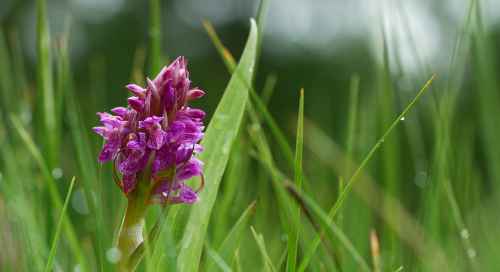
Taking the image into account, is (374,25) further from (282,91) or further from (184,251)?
(282,91)

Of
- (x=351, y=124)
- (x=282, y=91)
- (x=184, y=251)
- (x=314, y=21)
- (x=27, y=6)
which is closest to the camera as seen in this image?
(x=184, y=251)

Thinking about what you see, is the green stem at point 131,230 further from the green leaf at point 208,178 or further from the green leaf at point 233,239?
the green leaf at point 233,239

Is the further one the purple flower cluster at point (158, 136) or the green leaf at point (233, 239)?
the green leaf at point (233, 239)

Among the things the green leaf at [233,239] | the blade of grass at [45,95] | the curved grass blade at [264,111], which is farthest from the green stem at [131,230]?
the blade of grass at [45,95]

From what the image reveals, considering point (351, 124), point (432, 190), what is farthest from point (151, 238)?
point (351, 124)

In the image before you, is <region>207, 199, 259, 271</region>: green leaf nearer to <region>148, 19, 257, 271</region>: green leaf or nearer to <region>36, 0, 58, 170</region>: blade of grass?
<region>148, 19, 257, 271</region>: green leaf

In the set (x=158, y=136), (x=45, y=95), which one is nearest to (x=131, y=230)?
(x=158, y=136)
